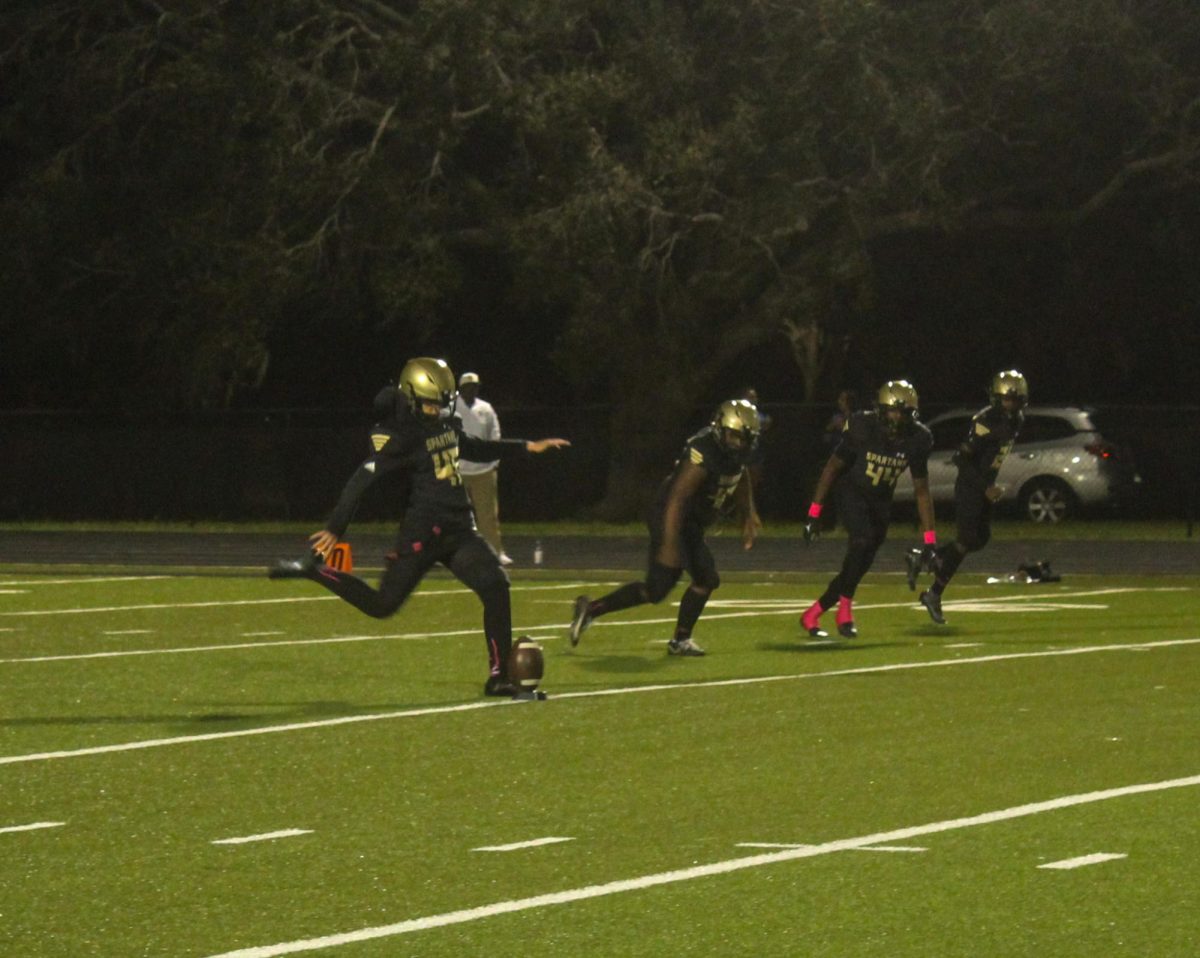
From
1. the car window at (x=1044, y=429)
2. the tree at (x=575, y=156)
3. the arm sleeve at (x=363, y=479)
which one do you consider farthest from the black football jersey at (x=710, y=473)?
the car window at (x=1044, y=429)

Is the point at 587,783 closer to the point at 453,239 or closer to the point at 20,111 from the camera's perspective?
the point at 453,239

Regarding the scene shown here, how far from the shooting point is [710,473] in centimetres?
1705

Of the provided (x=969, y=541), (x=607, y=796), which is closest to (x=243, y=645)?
(x=969, y=541)

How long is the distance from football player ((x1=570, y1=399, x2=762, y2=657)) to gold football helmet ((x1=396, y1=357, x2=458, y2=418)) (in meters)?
2.73

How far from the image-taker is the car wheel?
128 feet

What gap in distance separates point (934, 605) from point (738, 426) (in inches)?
152

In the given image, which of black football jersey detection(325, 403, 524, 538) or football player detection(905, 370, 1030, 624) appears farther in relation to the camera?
football player detection(905, 370, 1030, 624)

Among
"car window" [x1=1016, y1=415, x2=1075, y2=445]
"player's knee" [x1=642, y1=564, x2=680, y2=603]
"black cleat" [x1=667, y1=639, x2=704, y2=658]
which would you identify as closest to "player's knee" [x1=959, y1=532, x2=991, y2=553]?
"black cleat" [x1=667, y1=639, x2=704, y2=658]

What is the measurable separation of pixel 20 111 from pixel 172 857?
32.6 meters

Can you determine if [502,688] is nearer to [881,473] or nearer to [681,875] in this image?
[881,473]

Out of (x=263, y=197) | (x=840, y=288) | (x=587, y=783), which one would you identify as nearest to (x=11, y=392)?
(x=263, y=197)

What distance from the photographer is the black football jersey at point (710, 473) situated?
1698 centimetres

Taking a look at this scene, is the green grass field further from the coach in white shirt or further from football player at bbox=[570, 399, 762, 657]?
the coach in white shirt

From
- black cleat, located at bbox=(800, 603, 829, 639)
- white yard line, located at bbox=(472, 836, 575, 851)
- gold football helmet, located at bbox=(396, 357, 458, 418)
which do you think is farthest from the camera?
black cleat, located at bbox=(800, 603, 829, 639)
